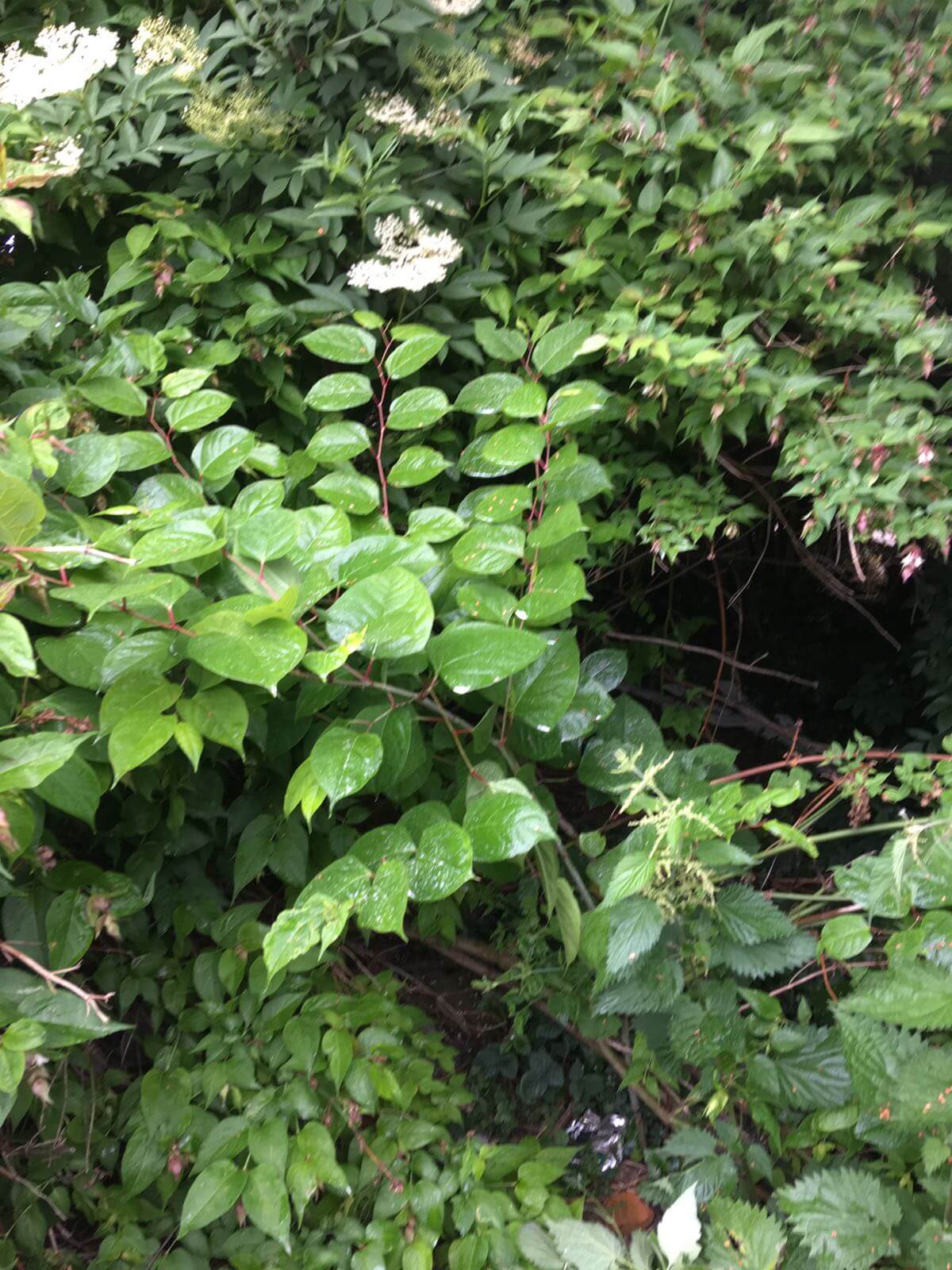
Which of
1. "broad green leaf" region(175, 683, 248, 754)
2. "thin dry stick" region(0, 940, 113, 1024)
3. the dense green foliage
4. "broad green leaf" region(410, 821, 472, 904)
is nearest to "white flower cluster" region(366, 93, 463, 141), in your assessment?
the dense green foliage

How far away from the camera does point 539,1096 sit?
161 centimetres

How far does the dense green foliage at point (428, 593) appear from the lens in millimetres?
739

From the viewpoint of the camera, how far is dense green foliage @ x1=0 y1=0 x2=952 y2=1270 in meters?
0.74

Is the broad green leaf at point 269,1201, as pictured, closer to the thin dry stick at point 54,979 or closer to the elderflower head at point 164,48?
the thin dry stick at point 54,979

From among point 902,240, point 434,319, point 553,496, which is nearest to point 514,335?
point 434,319

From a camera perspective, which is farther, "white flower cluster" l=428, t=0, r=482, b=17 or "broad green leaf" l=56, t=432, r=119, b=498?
"white flower cluster" l=428, t=0, r=482, b=17

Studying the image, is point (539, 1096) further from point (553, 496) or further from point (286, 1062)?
point (553, 496)

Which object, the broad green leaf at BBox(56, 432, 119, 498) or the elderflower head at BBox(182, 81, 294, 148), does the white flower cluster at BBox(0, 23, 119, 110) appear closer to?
the elderflower head at BBox(182, 81, 294, 148)

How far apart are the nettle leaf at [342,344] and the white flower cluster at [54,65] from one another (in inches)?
16.5

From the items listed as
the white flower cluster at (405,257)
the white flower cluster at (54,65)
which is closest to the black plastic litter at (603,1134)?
the white flower cluster at (405,257)

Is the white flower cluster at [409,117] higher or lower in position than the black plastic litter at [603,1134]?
higher

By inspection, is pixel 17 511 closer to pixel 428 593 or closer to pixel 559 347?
pixel 428 593

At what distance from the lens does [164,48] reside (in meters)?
1.12

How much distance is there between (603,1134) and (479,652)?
128cm
